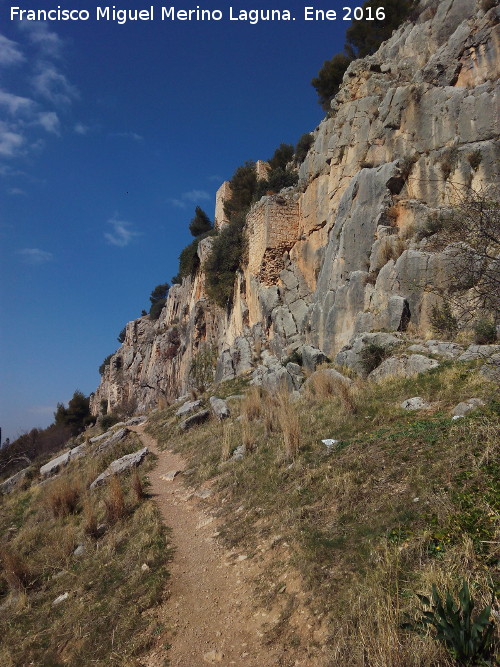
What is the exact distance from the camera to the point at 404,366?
31.5ft

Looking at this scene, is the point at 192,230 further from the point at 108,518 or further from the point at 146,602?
the point at 146,602

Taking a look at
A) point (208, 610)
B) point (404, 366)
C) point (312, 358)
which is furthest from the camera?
point (312, 358)

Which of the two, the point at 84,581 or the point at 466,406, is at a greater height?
the point at 466,406

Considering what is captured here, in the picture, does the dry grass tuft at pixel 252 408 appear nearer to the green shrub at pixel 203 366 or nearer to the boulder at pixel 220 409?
the boulder at pixel 220 409

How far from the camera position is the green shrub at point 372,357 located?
35.3 ft

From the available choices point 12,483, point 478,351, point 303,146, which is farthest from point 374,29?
point 12,483

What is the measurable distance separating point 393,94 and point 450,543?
59.8 ft

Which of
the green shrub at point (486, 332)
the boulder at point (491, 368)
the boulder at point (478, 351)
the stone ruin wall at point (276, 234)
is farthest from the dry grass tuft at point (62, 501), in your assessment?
the stone ruin wall at point (276, 234)

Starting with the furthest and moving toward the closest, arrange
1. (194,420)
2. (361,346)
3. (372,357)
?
(194,420) → (361,346) → (372,357)

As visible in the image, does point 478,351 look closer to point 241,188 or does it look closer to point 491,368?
point 491,368

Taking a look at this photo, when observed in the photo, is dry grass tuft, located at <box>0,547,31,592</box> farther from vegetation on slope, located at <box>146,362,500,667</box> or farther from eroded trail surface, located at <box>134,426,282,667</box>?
vegetation on slope, located at <box>146,362,500,667</box>

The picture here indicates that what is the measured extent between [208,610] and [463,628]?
2.83m

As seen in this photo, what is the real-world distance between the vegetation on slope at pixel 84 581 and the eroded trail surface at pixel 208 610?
0.22 metres

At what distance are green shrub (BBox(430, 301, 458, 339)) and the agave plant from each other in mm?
8465
